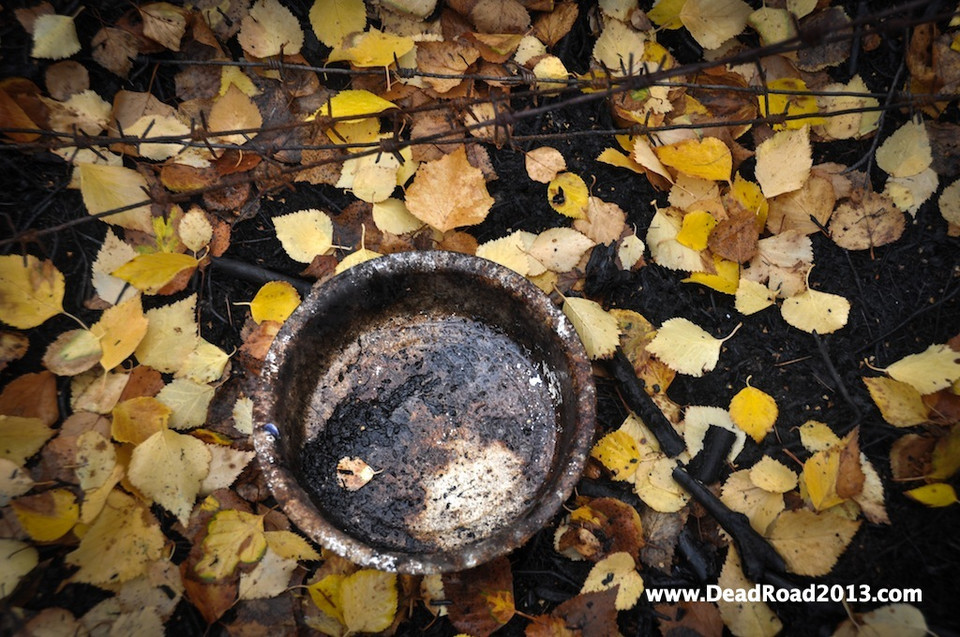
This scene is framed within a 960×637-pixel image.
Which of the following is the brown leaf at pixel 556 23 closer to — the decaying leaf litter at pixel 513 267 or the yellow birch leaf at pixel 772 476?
the decaying leaf litter at pixel 513 267

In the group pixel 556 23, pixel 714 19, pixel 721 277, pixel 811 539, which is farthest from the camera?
pixel 556 23

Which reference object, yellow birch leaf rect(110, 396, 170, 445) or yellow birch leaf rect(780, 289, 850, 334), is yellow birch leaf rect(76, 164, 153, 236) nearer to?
yellow birch leaf rect(110, 396, 170, 445)

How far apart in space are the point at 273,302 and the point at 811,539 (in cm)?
199

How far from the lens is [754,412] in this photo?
6.97 ft

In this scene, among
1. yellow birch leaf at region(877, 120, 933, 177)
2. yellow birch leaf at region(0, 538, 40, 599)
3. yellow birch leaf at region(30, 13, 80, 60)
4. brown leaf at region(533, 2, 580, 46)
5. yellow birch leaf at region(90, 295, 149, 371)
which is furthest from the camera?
brown leaf at region(533, 2, 580, 46)

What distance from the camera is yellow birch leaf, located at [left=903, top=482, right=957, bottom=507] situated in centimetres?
192

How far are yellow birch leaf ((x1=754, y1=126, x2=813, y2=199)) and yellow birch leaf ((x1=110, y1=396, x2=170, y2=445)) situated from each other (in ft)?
7.42

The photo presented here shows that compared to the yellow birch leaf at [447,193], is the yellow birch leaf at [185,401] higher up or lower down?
lower down

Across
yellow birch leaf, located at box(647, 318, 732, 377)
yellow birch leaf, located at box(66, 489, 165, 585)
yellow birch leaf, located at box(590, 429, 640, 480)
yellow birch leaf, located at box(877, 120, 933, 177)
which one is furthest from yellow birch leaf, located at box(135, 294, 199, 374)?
yellow birch leaf, located at box(877, 120, 933, 177)

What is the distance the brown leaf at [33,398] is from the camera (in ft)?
6.48

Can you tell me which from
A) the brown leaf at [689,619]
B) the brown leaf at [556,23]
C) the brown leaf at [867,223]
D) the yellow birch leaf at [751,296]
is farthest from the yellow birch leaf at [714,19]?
the brown leaf at [689,619]

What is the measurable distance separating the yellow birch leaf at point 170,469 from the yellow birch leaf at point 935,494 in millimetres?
2334

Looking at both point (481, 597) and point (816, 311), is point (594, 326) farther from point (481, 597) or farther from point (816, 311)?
point (481, 597)

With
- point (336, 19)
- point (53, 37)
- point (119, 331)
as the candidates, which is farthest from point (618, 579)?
point (53, 37)
